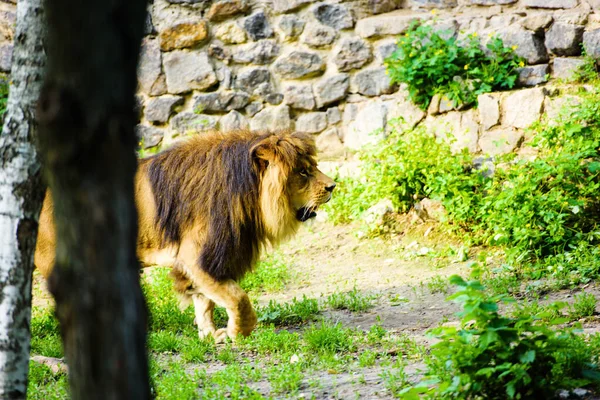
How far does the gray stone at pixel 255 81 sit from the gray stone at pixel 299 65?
0.17 meters

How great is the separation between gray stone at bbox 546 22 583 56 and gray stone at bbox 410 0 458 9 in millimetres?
1173

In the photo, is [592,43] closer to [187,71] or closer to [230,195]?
[230,195]

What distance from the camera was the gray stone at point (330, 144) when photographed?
31.0ft

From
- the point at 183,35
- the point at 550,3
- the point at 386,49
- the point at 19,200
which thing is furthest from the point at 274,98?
the point at 19,200

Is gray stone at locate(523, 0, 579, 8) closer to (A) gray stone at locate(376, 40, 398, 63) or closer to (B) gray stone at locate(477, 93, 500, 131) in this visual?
(B) gray stone at locate(477, 93, 500, 131)

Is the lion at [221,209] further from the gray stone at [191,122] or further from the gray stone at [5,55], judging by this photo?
the gray stone at [5,55]

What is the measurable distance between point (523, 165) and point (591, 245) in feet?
3.42

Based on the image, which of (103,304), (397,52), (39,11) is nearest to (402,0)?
(397,52)

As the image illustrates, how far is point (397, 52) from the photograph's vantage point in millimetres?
8742

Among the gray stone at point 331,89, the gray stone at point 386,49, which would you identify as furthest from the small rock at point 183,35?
the gray stone at point 386,49

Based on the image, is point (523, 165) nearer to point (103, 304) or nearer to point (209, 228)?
point (209, 228)

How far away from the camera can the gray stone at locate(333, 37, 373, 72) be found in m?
9.20

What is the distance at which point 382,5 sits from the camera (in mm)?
9141

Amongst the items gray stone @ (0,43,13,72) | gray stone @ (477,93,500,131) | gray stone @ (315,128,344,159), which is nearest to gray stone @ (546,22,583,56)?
gray stone @ (477,93,500,131)
